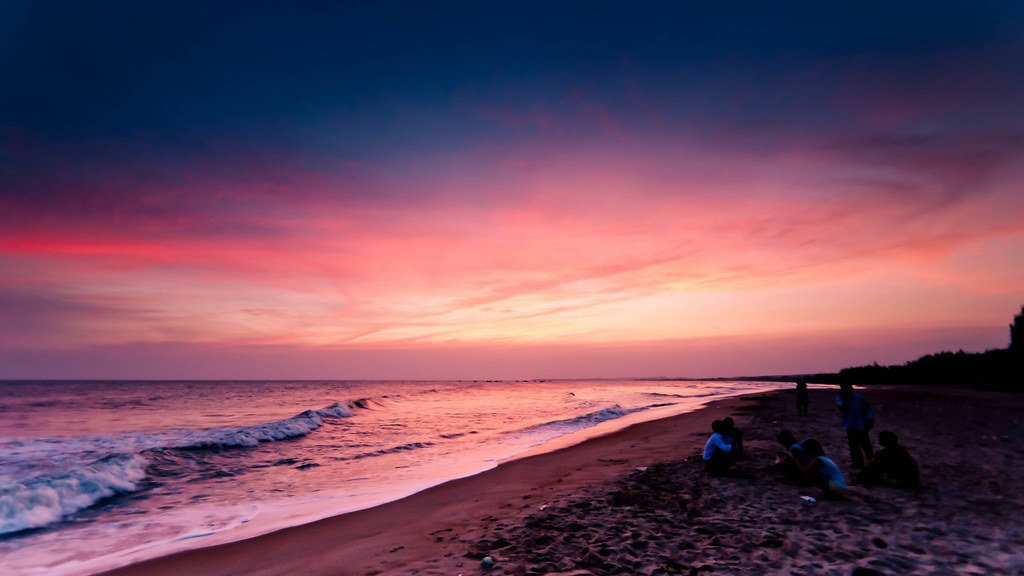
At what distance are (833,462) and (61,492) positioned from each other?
748 inches

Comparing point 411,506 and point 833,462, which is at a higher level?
point 833,462

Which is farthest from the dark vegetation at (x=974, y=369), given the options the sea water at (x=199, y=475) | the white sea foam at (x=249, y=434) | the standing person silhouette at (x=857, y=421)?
the white sea foam at (x=249, y=434)

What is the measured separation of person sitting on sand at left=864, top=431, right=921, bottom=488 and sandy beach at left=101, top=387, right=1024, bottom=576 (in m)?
0.26

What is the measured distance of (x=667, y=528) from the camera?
7574 millimetres

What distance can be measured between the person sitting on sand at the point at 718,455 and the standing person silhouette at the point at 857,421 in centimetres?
273

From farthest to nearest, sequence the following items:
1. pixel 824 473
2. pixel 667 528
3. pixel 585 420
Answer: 1. pixel 585 420
2. pixel 824 473
3. pixel 667 528

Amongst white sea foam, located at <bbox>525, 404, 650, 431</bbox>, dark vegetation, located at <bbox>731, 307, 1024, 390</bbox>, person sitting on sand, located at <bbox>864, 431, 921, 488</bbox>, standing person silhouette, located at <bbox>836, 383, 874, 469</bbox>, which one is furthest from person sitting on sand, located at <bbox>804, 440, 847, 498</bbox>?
dark vegetation, located at <bbox>731, 307, 1024, 390</bbox>

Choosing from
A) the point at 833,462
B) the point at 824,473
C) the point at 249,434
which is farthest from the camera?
the point at 249,434

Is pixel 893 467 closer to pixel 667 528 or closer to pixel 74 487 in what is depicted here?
pixel 667 528

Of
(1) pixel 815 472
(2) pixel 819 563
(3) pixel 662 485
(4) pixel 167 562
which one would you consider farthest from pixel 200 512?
(1) pixel 815 472

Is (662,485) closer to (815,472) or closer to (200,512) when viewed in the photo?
(815,472)

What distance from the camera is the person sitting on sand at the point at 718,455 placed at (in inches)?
440

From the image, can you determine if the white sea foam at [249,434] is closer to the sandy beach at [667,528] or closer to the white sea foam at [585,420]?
the white sea foam at [585,420]

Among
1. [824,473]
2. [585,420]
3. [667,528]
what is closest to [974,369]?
[585,420]
